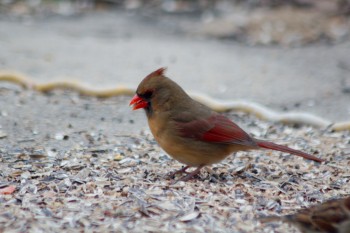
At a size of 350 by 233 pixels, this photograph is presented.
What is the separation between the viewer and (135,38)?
491 inches

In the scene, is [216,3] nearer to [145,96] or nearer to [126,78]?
[126,78]

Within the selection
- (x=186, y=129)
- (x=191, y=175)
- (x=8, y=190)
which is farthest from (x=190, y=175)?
(x=8, y=190)

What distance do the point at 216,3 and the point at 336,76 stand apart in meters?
4.85

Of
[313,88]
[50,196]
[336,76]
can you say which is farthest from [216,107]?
[50,196]

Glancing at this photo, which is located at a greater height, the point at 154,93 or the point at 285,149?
the point at 154,93

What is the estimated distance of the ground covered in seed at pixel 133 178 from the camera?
4.71 m

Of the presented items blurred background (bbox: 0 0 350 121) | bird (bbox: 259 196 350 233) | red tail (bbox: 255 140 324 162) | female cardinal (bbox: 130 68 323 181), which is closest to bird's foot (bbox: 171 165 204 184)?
female cardinal (bbox: 130 68 323 181)

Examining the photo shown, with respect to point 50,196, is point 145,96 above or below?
above

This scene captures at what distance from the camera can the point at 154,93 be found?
5734mm

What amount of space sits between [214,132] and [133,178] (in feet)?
2.31

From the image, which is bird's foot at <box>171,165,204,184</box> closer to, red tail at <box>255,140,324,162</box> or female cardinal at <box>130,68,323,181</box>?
female cardinal at <box>130,68,323,181</box>

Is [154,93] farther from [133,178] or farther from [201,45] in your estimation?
[201,45]

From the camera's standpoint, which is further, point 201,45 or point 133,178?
point 201,45

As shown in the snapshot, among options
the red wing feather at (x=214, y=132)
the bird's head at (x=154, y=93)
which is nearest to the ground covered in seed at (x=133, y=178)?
the red wing feather at (x=214, y=132)
